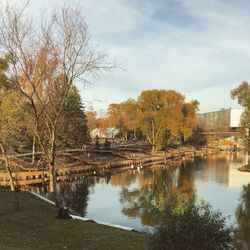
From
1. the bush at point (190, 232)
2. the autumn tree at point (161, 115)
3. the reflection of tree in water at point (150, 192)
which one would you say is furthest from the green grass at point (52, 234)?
the autumn tree at point (161, 115)

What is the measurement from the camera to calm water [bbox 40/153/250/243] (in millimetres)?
22141

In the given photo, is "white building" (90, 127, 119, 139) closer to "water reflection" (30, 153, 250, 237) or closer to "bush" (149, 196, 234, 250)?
"water reflection" (30, 153, 250, 237)

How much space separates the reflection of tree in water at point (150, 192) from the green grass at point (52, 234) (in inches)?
110

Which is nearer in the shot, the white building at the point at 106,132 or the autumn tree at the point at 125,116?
the autumn tree at the point at 125,116

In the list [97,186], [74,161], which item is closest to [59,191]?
[97,186]

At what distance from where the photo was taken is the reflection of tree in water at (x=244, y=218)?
17203 millimetres

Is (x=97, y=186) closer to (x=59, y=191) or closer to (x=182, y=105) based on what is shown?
(x=59, y=191)

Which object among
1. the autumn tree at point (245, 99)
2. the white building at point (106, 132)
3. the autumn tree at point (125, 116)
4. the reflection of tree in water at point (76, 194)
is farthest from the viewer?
the white building at point (106, 132)

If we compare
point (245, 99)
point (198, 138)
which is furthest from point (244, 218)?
point (198, 138)

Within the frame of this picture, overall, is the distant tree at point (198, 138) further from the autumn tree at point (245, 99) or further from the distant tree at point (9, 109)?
the distant tree at point (9, 109)

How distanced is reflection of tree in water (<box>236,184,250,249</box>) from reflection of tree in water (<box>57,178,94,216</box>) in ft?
30.7

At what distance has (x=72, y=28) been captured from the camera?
15.8 meters

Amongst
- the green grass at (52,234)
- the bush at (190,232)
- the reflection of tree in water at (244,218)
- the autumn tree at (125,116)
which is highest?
the autumn tree at (125,116)

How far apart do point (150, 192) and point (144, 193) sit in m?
0.74
